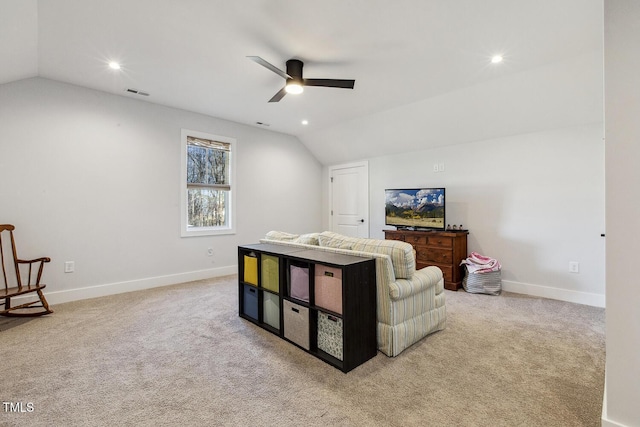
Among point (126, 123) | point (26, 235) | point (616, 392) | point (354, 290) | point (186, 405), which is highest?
point (126, 123)

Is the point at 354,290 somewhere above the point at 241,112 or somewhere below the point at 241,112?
below

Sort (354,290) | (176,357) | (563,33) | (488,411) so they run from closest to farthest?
1. (488,411)
2. (354,290)
3. (176,357)
4. (563,33)

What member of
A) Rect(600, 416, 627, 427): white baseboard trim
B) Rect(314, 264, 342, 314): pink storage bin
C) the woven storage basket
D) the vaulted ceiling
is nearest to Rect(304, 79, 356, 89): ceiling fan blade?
the vaulted ceiling

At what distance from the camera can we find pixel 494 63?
3045 mm

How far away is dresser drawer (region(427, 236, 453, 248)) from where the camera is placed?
14.0 feet

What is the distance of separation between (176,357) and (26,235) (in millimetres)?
2680

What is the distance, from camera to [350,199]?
20.6 ft

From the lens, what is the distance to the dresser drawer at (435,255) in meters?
4.30

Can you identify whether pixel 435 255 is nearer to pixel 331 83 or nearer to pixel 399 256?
pixel 399 256

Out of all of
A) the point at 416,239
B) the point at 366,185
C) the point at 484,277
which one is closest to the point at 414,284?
the point at 484,277

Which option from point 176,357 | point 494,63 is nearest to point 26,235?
point 176,357

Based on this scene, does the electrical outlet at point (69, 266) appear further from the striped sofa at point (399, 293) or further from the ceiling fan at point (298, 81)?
the ceiling fan at point (298, 81)

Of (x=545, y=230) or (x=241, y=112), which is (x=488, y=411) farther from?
(x=241, y=112)

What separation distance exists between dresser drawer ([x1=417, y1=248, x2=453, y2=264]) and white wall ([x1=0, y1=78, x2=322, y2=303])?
307 centimetres
